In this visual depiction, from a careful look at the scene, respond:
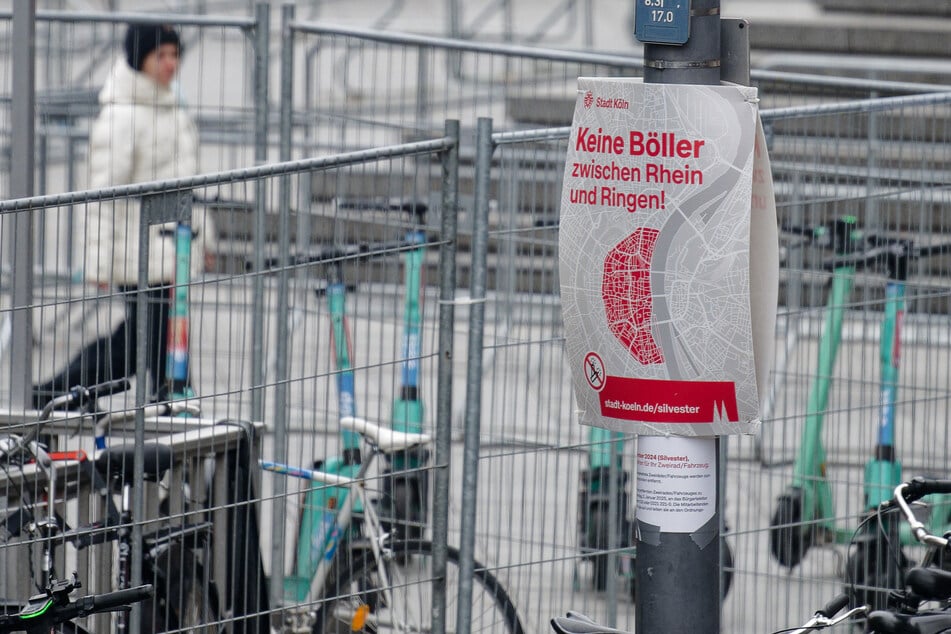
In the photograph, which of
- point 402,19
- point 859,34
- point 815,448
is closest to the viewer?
point 815,448

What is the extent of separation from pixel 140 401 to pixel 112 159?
138 inches

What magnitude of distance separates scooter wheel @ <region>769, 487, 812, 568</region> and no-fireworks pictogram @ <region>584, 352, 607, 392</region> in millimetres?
2095

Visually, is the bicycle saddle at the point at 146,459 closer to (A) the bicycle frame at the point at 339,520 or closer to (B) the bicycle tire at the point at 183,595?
(B) the bicycle tire at the point at 183,595

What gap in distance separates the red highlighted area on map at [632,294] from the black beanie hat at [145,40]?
169 inches

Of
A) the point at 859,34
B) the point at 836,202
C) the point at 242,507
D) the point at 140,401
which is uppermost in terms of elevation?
the point at 859,34

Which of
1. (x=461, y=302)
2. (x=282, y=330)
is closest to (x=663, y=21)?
(x=461, y=302)

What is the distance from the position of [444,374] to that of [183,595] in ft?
3.25

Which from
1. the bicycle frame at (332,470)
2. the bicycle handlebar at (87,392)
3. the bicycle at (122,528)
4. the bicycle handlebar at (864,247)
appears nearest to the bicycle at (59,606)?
the bicycle at (122,528)

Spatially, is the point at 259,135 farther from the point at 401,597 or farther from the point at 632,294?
the point at 632,294

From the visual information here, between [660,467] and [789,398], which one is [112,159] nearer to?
[789,398]

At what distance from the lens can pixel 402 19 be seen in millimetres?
15188

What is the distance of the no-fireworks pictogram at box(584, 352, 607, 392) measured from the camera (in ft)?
11.7

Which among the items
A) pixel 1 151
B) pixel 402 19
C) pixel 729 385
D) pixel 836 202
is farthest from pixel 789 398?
pixel 402 19

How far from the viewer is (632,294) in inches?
138
